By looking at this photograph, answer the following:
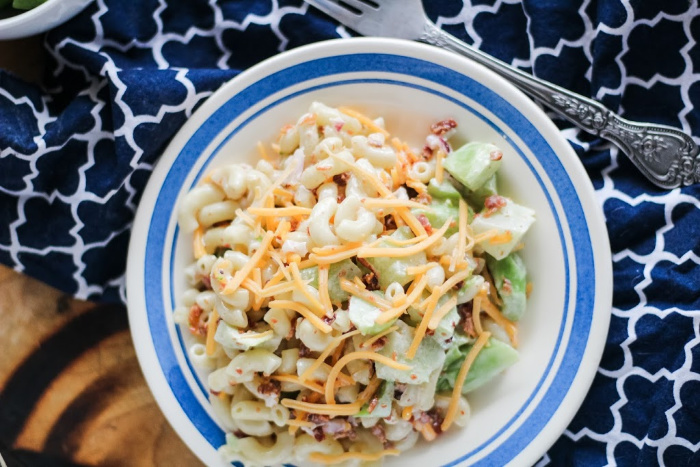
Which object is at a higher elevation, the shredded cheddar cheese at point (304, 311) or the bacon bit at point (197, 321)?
the shredded cheddar cheese at point (304, 311)

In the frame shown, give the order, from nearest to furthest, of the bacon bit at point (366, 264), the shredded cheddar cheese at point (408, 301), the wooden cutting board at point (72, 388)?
Result: the shredded cheddar cheese at point (408, 301), the bacon bit at point (366, 264), the wooden cutting board at point (72, 388)

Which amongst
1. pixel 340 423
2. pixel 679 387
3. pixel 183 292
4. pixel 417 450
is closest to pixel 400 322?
pixel 340 423

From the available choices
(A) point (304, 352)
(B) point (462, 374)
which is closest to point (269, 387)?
(A) point (304, 352)

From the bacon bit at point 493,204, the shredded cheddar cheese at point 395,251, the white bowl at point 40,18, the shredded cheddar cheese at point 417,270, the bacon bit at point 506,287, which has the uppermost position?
the white bowl at point 40,18

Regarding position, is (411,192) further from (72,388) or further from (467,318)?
(72,388)

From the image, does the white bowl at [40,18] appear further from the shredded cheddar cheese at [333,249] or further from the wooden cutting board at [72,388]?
the shredded cheddar cheese at [333,249]

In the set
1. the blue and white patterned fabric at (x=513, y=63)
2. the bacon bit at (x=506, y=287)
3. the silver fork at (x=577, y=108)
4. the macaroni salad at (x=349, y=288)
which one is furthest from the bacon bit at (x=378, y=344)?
the silver fork at (x=577, y=108)

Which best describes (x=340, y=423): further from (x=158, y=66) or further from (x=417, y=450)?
(x=158, y=66)
